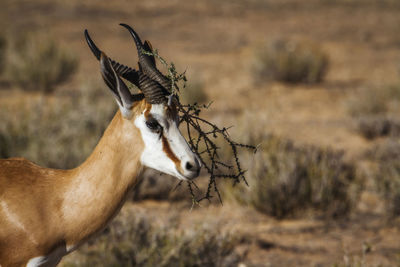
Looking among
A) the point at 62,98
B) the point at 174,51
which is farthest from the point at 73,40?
the point at 62,98

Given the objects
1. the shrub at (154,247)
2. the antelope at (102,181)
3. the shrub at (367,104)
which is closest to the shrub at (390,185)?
the shrub at (154,247)

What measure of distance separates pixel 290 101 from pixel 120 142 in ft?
31.7

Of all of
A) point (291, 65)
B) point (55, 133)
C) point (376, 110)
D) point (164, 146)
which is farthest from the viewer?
point (291, 65)

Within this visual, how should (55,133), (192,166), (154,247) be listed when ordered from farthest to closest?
(55,133) → (154,247) → (192,166)

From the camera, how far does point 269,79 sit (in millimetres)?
13789

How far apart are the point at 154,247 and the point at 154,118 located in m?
1.93

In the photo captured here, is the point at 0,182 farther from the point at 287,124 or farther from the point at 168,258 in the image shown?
the point at 287,124

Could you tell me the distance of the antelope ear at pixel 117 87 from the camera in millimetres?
2338

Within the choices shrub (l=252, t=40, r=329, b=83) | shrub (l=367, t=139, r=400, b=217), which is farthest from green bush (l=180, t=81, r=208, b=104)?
shrub (l=367, t=139, r=400, b=217)

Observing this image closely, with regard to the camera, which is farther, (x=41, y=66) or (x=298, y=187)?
(x=41, y=66)

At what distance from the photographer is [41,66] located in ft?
39.5

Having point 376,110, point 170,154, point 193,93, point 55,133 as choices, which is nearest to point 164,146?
point 170,154

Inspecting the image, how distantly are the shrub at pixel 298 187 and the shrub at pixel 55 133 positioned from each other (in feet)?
7.60

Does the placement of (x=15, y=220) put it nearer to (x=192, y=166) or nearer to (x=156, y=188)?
(x=192, y=166)
